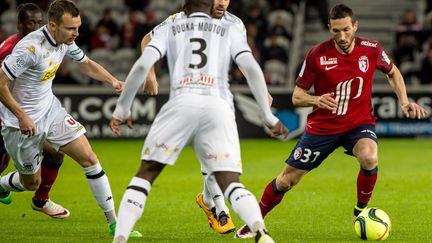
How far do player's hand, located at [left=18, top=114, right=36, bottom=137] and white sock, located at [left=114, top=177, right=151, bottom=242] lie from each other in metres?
1.73

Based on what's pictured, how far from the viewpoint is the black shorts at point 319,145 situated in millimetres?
8719

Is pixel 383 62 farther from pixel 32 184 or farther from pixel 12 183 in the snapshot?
pixel 12 183

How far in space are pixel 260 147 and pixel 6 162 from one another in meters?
8.75

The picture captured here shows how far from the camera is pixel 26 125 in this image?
27.3ft

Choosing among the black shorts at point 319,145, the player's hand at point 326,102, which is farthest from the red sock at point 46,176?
the player's hand at point 326,102

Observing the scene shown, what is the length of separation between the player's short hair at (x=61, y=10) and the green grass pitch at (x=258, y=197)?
199 cm

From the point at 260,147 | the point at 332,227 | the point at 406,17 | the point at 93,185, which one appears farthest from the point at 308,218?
the point at 406,17

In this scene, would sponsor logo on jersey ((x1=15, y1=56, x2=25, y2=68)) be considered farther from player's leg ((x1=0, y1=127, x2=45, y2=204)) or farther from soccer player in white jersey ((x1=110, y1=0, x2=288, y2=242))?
soccer player in white jersey ((x1=110, y1=0, x2=288, y2=242))

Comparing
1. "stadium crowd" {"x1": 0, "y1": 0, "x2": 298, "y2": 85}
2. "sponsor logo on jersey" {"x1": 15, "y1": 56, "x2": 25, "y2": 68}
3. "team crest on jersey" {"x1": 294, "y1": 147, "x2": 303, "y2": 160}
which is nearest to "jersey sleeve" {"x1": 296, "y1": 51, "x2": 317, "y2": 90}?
"team crest on jersey" {"x1": 294, "y1": 147, "x2": 303, "y2": 160}

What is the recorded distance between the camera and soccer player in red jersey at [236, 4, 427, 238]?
8.73 m

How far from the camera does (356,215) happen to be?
9000mm

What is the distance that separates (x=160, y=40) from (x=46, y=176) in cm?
343

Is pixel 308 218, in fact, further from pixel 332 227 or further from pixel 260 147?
pixel 260 147

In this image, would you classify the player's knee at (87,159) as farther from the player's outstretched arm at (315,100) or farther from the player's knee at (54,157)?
the player's outstretched arm at (315,100)
